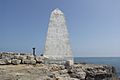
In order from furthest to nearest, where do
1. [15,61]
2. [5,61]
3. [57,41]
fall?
Answer: [57,41]
[15,61]
[5,61]

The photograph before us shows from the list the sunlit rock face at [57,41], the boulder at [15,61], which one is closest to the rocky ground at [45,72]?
the boulder at [15,61]

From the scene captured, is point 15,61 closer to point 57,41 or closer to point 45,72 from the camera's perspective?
point 45,72

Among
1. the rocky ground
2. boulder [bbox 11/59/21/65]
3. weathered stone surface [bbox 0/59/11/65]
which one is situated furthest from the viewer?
boulder [bbox 11/59/21/65]

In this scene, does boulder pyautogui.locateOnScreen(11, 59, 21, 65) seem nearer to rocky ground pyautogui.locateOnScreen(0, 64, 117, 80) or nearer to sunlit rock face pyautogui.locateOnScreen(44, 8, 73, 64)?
rocky ground pyautogui.locateOnScreen(0, 64, 117, 80)

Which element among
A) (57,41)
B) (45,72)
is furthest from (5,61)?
(57,41)

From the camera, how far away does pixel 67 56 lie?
2047 centimetres

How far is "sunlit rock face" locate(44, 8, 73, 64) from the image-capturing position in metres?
20.1

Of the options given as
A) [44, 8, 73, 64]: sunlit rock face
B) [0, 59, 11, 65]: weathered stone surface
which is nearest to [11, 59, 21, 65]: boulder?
[0, 59, 11, 65]: weathered stone surface

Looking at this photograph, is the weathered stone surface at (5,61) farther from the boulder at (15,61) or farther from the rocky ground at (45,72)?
the rocky ground at (45,72)

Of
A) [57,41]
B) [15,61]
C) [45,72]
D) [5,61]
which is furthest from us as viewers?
[57,41]

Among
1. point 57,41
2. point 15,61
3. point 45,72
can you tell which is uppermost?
point 57,41

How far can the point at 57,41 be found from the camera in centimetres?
2030

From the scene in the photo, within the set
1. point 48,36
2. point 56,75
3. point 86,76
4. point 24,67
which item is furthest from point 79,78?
point 48,36

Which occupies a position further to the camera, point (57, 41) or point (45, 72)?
point (57, 41)
